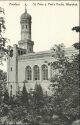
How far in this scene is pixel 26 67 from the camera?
40594 millimetres

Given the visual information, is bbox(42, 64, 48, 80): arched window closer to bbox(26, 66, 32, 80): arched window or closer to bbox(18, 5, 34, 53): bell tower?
bbox(26, 66, 32, 80): arched window

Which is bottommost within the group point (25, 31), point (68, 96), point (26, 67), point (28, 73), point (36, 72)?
point (68, 96)

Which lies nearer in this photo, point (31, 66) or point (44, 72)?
point (44, 72)

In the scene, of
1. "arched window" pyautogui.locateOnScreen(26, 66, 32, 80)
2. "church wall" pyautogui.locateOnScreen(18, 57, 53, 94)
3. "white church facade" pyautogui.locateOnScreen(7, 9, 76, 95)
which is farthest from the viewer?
"arched window" pyautogui.locateOnScreen(26, 66, 32, 80)

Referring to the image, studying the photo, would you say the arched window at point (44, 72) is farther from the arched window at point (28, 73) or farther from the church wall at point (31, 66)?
the arched window at point (28, 73)

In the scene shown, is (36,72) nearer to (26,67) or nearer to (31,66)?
(31,66)

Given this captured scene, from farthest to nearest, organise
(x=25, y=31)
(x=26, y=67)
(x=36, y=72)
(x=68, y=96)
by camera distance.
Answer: (x=25, y=31) < (x=26, y=67) < (x=36, y=72) < (x=68, y=96)

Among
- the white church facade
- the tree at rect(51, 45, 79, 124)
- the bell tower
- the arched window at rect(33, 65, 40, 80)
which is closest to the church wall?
the white church facade

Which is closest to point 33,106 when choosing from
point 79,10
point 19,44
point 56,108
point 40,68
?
point 56,108

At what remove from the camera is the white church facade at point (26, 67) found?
38.2 m

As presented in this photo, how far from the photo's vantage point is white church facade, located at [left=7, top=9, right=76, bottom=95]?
38.2m

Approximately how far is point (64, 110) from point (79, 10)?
538 centimetres

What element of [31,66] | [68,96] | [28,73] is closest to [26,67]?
[28,73]

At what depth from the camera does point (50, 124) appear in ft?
56.3
